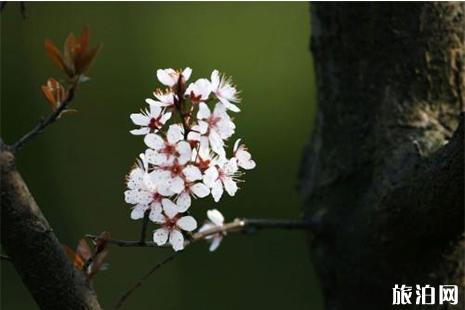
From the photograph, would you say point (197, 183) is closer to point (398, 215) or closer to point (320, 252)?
point (398, 215)

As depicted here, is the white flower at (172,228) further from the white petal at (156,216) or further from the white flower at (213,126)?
the white flower at (213,126)

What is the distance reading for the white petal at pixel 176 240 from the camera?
111cm

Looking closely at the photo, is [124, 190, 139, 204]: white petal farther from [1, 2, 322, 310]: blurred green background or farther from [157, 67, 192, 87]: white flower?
[1, 2, 322, 310]: blurred green background

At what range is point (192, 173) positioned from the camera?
107cm

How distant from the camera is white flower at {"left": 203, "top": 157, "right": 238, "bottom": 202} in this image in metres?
1.09

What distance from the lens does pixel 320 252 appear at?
165 cm

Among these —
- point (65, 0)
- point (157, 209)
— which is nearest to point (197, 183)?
point (157, 209)

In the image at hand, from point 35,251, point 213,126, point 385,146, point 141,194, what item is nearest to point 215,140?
point 213,126

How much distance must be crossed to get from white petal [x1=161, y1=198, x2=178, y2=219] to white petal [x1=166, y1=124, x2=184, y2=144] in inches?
3.2

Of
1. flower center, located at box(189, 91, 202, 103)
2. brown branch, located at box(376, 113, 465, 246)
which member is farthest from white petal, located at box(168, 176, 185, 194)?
brown branch, located at box(376, 113, 465, 246)

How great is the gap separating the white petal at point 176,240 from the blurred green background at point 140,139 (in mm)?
2126

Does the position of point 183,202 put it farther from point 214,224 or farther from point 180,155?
point 214,224

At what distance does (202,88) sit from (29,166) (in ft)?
8.01

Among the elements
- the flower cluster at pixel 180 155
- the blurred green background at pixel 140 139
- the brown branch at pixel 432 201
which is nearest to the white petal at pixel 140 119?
the flower cluster at pixel 180 155
